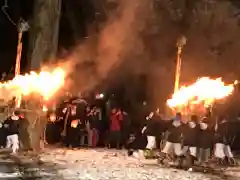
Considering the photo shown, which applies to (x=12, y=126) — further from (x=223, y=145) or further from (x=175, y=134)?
(x=223, y=145)

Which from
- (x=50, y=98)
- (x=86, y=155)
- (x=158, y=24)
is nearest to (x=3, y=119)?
(x=50, y=98)

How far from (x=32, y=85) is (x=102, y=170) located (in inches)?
222

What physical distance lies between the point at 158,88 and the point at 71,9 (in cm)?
507

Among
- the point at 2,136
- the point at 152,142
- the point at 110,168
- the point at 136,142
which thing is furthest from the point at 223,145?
the point at 2,136

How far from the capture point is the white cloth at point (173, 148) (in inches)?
648

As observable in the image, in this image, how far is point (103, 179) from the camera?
13.2 meters

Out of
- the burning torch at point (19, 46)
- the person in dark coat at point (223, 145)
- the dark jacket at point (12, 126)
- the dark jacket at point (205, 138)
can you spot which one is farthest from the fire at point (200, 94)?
the burning torch at point (19, 46)

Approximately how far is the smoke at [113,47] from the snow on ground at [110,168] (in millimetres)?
6510

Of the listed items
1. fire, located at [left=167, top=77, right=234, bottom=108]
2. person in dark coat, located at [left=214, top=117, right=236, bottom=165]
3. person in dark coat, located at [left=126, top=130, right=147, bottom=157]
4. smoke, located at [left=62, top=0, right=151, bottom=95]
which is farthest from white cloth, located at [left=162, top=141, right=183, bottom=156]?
smoke, located at [left=62, top=0, right=151, bottom=95]

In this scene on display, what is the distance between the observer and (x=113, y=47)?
23797mm

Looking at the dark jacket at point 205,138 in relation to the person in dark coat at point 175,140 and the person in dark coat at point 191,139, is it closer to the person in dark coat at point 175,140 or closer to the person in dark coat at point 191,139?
the person in dark coat at point 191,139

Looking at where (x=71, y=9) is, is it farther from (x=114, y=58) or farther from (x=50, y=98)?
(x=50, y=98)

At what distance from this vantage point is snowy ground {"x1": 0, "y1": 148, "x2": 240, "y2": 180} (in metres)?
13.6

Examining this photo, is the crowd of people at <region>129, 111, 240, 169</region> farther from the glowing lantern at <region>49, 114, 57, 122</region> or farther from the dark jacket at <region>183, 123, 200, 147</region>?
the glowing lantern at <region>49, 114, 57, 122</region>
